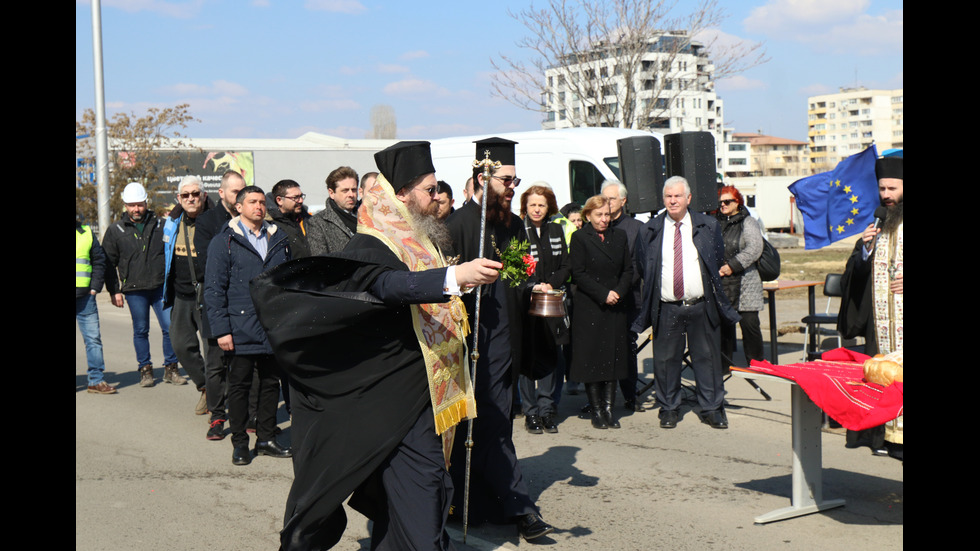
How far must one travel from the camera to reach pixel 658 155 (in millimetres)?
10812

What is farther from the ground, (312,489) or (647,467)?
(312,489)

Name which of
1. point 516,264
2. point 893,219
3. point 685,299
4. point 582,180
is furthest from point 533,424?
point 582,180

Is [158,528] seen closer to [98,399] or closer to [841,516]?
[841,516]

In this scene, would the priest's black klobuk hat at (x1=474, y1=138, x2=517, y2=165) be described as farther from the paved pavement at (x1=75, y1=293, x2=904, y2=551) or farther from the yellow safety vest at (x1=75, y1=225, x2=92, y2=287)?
the yellow safety vest at (x1=75, y1=225, x2=92, y2=287)

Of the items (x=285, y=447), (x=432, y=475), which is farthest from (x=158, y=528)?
(x=432, y=475)

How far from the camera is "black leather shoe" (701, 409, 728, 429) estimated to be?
816 centimetres

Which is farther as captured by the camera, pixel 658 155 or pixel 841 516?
pixel 658 155

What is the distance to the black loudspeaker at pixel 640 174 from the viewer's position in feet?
35.8

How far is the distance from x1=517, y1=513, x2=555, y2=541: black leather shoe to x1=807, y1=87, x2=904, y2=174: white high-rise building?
18271 cm

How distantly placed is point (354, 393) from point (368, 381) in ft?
0.28
